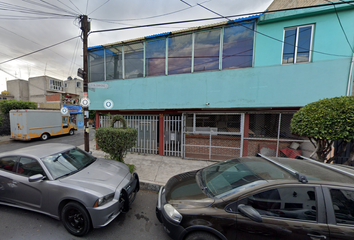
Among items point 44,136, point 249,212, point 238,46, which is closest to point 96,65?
point 238,46

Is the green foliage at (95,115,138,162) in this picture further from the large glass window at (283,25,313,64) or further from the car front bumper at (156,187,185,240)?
the large glass window at (283,25,313,64)

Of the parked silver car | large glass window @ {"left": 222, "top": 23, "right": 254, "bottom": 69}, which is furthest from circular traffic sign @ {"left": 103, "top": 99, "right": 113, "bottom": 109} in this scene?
large glass window @ {"left": 222, "top": 23, "right": 254, "bottom": 69}

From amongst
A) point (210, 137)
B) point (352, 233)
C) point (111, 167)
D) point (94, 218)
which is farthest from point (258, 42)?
point (94, 218)

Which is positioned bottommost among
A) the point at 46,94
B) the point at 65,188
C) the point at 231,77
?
the point at 65,188

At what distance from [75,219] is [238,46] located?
723 centimetres

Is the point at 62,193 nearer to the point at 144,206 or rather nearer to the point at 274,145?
the point at 144,206

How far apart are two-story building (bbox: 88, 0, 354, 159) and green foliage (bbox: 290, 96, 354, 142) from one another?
2.01m

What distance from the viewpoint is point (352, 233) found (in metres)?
1.38

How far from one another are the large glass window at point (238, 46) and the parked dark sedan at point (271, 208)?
450cm

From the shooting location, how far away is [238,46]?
16.8ft

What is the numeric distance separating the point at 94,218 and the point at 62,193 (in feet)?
2.53

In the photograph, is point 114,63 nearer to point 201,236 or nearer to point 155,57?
point 155,57

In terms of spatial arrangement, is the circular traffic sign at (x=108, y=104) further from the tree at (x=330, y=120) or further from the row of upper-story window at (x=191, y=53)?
the tree at (x=330, y=120)

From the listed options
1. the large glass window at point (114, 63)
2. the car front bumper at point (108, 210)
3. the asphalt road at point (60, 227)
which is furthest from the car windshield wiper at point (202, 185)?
the large glass window at point (114, 63)
